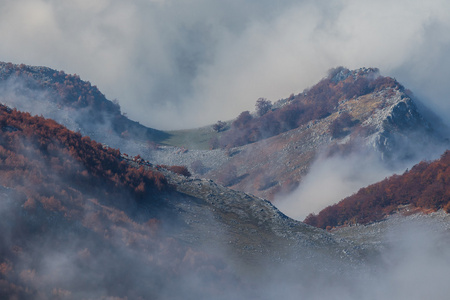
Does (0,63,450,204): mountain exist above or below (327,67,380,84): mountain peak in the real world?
below

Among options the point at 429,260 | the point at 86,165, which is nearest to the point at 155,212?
the point at 86,165

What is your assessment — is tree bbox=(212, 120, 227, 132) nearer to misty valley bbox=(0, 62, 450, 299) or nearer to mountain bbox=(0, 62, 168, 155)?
mountain bbox=(0, 62, 168, 155)

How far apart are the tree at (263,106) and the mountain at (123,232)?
255ft

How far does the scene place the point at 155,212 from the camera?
79.8 ft

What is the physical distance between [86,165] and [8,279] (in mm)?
12453

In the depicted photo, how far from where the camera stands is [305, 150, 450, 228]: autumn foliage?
34156mm

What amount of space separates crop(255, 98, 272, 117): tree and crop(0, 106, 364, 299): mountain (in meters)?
77.8

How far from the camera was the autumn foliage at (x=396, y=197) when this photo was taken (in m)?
34.2

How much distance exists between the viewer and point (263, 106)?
108875 millimetres

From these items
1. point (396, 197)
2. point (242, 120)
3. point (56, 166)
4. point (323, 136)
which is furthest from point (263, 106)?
point (56, 166)

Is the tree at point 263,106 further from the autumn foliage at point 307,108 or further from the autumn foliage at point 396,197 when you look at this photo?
the autumn foliage at point 396,197

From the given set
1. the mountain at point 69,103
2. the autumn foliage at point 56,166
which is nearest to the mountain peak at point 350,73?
the mountain at point 69,103

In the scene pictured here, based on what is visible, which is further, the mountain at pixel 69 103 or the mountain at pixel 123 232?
the mountain at pixel 69 103

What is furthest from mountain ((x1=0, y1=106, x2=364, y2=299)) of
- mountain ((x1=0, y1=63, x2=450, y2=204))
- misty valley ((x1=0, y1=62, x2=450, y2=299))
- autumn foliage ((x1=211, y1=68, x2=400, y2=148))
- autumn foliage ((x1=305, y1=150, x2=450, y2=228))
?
autumn foliage ((x1=211, y1=68, x2=400, y2=148))
